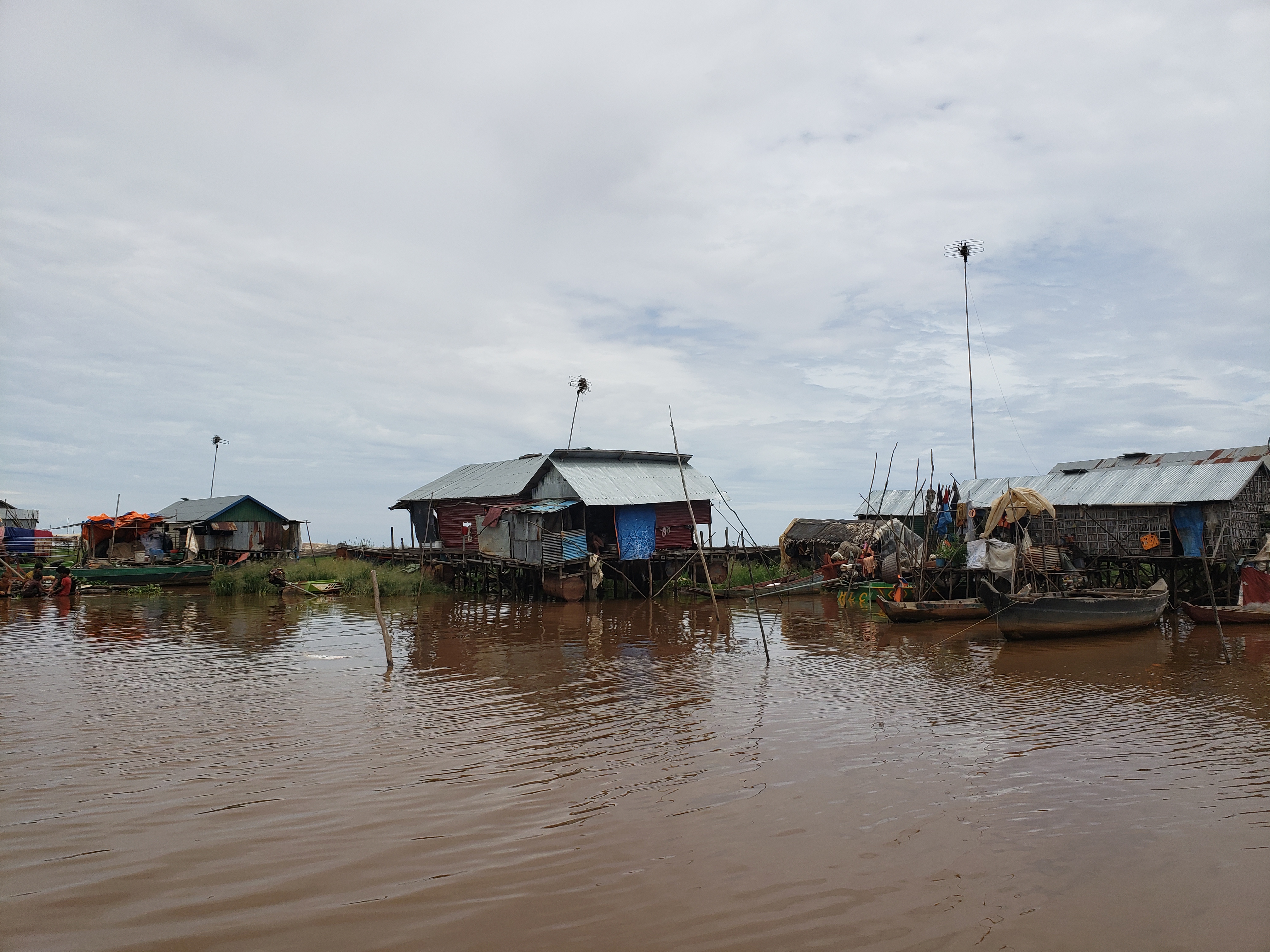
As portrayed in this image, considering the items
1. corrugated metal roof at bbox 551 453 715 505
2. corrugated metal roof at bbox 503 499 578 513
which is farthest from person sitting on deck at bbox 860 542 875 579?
corrugated metal roof at bbox 503 499 578 513

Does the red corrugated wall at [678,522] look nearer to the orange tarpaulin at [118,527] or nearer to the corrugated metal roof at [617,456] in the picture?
the corrugated metal roof at [617,456]

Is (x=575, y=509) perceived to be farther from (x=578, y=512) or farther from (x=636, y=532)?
(x=636, y=532)

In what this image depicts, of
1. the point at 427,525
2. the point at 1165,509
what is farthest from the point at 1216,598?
the point at 427,525

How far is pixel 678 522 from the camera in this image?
30922 millimetres

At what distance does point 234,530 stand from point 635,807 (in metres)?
33.6

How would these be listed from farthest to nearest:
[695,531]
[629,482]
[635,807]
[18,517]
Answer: [18,517]
[629,482]
[695,531]
[635,807]

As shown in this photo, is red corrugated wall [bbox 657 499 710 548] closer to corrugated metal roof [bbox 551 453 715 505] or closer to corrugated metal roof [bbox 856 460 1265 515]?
corrugated metal roof [bbox 551 453 715 505]

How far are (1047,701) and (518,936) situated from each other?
965 centimetres

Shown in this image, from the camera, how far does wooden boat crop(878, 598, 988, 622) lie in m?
20.8

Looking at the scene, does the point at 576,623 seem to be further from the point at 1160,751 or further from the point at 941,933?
the point at 941,933

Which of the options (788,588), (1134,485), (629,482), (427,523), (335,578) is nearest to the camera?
(1134,485)

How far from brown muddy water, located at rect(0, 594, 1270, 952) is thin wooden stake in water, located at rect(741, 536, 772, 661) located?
4.17ft

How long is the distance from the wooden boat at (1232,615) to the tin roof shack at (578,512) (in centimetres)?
1536

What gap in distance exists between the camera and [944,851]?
642cm
